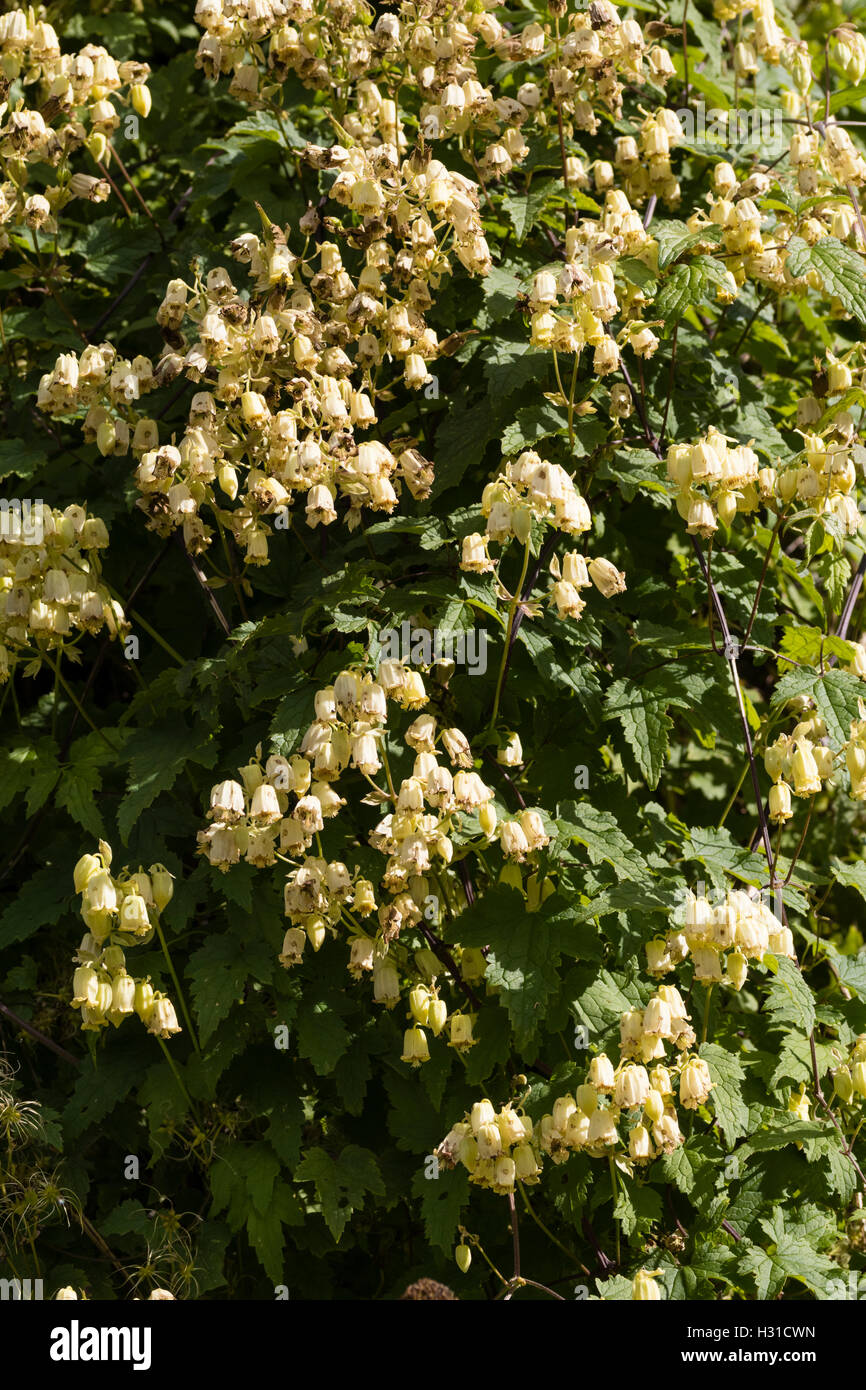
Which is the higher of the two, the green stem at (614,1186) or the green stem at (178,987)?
the green stem at (178,987)

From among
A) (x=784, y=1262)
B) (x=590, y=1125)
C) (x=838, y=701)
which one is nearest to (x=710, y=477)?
(x=838, y=701)

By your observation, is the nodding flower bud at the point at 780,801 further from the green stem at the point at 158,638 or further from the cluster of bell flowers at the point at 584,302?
the green stem at the point at 158,638

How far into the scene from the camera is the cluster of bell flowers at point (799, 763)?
3.03 meters

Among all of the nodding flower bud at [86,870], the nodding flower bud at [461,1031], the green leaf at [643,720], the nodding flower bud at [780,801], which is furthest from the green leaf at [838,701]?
the nodding flower bud at [86,870]

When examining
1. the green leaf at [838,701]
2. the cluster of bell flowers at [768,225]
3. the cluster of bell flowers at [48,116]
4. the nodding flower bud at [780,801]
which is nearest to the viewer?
the green leaf at [838,701]

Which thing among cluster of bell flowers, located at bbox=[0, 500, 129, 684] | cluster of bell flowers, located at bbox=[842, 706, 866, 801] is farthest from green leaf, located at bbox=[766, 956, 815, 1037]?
cluster of bell flowers, located at bbox=[0, 500, 129, 684]

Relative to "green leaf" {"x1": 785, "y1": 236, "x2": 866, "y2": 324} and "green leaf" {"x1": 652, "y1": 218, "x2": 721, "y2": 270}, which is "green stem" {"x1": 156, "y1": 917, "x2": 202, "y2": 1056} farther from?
"green leaf" {"x1": 785, "y1": 236, "x2": 866, "y2": 324}

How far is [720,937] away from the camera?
106 inches

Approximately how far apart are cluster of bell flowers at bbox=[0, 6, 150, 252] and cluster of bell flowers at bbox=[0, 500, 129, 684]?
2.76 feet

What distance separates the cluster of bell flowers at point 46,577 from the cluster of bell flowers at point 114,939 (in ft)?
1.85

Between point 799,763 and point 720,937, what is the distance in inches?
20.6

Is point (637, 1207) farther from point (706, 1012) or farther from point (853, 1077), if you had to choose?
point (853, 1077)

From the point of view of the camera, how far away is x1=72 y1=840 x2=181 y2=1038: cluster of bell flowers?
9.34 feet

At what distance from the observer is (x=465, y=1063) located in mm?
3014
